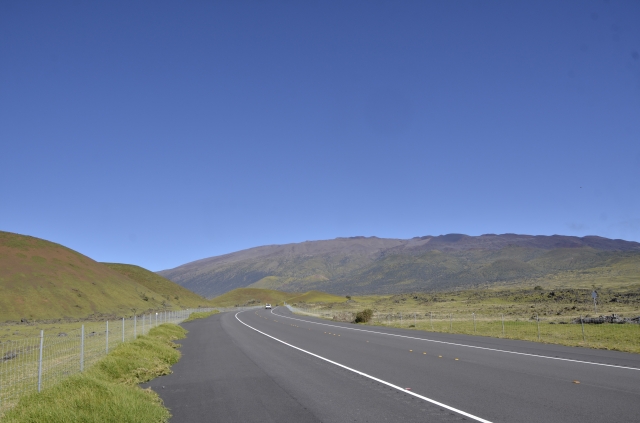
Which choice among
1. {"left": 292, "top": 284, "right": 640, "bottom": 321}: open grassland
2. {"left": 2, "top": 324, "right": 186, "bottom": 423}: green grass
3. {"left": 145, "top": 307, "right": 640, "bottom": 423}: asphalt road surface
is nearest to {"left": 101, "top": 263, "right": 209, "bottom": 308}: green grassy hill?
{"left": 292, "top": 284, "right": 640, "bottom": 321}: open grassland

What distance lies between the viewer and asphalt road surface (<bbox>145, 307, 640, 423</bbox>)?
8664mm

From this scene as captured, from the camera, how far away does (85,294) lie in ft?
219

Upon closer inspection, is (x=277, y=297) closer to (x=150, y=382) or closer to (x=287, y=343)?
(x=287, y=343)

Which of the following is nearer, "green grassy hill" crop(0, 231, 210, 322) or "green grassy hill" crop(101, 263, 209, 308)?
"green grassy hill" crop(0, 231, 210, 322)

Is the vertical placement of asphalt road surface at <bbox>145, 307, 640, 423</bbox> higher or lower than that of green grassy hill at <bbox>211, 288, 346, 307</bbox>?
lower

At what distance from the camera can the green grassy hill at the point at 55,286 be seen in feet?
183

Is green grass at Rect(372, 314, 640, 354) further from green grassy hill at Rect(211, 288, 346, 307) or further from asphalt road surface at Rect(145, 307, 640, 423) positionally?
green grassy hill at Rect(211, 288, 346, 307)

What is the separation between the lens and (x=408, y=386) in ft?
36.9

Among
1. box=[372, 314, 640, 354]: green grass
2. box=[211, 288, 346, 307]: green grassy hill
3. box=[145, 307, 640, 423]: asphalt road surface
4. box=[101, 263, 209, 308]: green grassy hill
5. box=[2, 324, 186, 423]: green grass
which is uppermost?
box=[101, 263, 209, 308]: green grassy hill

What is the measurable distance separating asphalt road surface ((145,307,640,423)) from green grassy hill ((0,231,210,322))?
45.6 metres

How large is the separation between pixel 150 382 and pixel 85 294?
197 ft

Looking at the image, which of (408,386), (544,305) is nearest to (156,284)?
(544,305)

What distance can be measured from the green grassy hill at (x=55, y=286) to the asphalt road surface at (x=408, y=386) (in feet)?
150

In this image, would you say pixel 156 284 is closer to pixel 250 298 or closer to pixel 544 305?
pixel 250 298
